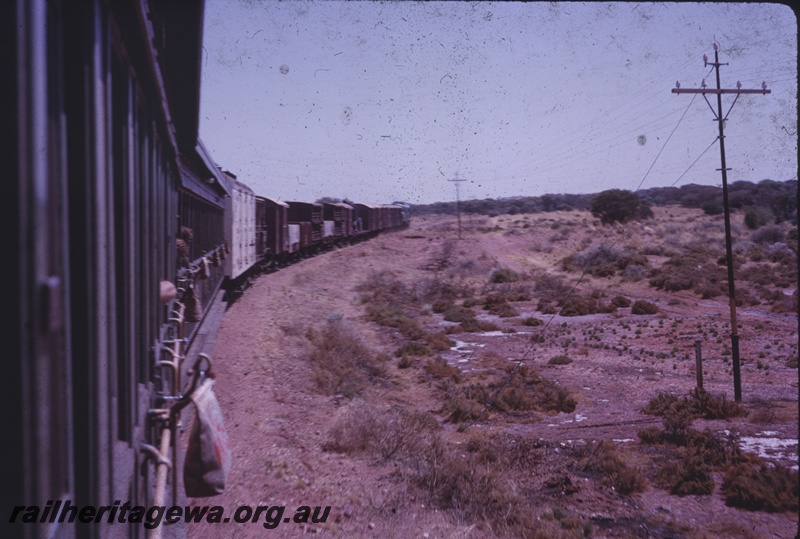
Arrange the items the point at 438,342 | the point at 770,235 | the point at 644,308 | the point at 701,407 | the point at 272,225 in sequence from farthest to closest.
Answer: the point at 770,235 < the point at 644,308 < the point at 272,225 < the point at 438,342 < the point at 701,407

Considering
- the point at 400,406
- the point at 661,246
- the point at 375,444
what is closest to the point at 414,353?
the point at 400,406

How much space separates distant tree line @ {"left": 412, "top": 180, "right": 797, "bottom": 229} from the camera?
56344 mm

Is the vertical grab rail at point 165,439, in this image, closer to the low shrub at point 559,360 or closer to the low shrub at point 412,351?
the low shrub at point 412,351

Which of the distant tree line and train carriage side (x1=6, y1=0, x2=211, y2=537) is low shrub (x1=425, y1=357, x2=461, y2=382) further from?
train carriage side (x1=6, y1=0, x2=211, y2=537)

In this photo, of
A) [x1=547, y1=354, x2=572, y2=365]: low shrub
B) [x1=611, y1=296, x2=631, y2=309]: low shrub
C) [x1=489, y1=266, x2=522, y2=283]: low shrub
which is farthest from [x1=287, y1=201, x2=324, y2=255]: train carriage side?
[x1=547, y1=354, x2=572, y2=365]: low shrub

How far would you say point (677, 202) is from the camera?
107438mm

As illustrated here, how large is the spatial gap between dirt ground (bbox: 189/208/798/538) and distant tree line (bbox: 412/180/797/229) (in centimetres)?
472

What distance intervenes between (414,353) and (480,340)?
171 inches

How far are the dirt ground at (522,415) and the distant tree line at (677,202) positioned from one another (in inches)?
186

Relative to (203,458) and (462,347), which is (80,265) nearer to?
(203,458)

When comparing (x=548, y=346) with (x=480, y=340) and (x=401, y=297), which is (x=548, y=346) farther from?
(x=401, y=297)

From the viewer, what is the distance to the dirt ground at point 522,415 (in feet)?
24.4

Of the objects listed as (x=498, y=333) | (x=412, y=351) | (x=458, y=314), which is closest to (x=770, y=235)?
(x=458, y=314)

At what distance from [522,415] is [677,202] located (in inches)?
4140
